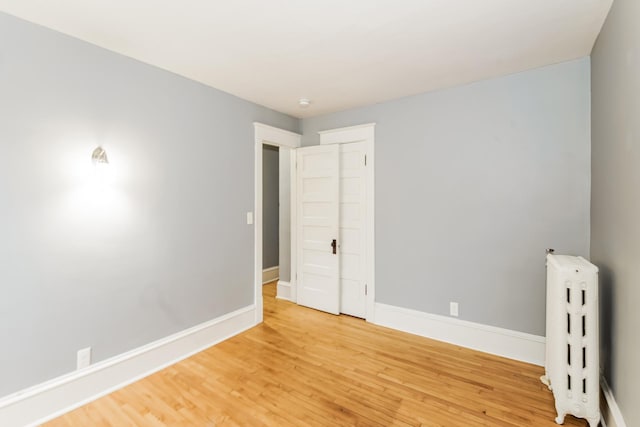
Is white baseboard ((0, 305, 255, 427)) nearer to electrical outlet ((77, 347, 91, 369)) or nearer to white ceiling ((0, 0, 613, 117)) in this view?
electrical outlet ((77, 347, 91, 369))

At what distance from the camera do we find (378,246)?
3578 millimetres

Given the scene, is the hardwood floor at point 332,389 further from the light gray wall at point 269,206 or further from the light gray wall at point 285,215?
the light gray wall at point 269,206

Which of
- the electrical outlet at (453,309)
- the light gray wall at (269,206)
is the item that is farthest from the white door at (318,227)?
the light gray wall at (269,206)

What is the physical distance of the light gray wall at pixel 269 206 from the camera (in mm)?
5594

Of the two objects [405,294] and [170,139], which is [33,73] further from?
[405,294]

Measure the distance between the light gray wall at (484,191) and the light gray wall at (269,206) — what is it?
2.54 meters

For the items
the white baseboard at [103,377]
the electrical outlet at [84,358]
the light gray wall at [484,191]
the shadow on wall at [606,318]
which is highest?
the light gray wall at [484,191]

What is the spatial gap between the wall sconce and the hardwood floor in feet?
5.74

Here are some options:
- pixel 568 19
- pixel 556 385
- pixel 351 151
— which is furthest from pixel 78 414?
pixel 568 19

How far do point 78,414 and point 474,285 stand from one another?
3.39 meters

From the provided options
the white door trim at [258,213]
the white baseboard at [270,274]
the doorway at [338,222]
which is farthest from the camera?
the white baseboard at [270,274]

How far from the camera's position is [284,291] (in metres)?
4.52

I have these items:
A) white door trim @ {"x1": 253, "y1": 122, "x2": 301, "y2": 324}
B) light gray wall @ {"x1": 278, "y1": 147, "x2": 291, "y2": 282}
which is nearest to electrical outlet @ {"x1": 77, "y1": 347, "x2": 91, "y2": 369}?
white door trim @ {"x1": 253, "y1": 122, "x2": 301, "y2": 324}

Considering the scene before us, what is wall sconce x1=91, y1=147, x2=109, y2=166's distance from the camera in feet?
7.23
